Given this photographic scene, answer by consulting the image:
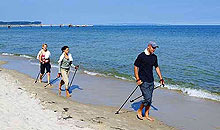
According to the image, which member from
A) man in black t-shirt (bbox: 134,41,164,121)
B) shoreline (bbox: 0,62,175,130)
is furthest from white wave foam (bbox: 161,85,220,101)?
man in black t-shirt (bbox: 134,41,164,121)


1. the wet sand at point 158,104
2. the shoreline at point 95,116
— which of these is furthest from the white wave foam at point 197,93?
the shoreline at point 95,116

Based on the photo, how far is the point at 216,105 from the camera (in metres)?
9.73

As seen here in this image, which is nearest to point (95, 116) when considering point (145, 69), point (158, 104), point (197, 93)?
point (145, 69)

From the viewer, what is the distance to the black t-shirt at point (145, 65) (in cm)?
709

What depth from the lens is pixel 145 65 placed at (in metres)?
7.11

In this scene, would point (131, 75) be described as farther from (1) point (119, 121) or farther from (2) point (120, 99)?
(1) point (119, 121)

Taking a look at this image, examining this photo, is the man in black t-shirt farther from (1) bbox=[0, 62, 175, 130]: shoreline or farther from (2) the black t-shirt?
(1) bbox=[0, 62, 175, 130]: shoreline

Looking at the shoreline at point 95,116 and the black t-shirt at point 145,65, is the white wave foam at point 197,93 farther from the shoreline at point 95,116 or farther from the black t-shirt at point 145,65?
the black t-shirt at point 145,65

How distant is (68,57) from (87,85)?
297 cm

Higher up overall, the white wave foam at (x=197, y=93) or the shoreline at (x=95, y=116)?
the shoreline at (x=95, y=116)

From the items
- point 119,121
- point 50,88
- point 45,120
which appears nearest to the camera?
point 45,120

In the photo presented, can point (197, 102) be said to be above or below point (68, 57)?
below

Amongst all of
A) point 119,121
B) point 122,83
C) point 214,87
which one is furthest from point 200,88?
point 119,121

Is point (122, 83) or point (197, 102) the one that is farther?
point (122, 83)
